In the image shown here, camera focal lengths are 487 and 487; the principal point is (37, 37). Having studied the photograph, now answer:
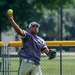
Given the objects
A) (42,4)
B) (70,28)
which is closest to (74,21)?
(70,28)

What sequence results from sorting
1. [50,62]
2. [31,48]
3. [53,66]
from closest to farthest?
[31,48], [53,66], [50,62]

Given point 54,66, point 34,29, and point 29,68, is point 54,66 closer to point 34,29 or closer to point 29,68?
point 29,68

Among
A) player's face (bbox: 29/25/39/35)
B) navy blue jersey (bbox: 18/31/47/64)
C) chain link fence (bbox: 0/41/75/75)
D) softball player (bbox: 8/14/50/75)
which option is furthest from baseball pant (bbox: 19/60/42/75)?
chain link fence (bbox: 0/41/75/75)

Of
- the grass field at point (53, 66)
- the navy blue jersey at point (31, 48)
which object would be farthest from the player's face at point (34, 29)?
the grass field at point (53, 66)

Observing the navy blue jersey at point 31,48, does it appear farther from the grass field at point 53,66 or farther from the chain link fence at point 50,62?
the grass field at point 53,66

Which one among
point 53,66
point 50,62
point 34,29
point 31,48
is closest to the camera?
point 34,29

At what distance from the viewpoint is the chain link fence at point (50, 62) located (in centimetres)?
1506

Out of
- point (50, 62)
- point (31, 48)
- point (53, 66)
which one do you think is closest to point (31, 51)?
point (31, 48)

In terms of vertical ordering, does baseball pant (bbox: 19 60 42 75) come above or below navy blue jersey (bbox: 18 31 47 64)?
below

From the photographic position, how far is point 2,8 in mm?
42438

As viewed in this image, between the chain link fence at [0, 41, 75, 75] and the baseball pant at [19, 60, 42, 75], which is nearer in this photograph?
the baseball pant at [19, 60, 42, 75]

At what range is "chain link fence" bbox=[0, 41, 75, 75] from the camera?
49.4 feet

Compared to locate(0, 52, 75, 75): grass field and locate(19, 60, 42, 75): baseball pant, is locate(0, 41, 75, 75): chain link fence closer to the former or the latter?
locate(0, 52, 75, 75): grass field

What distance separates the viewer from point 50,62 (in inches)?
622
